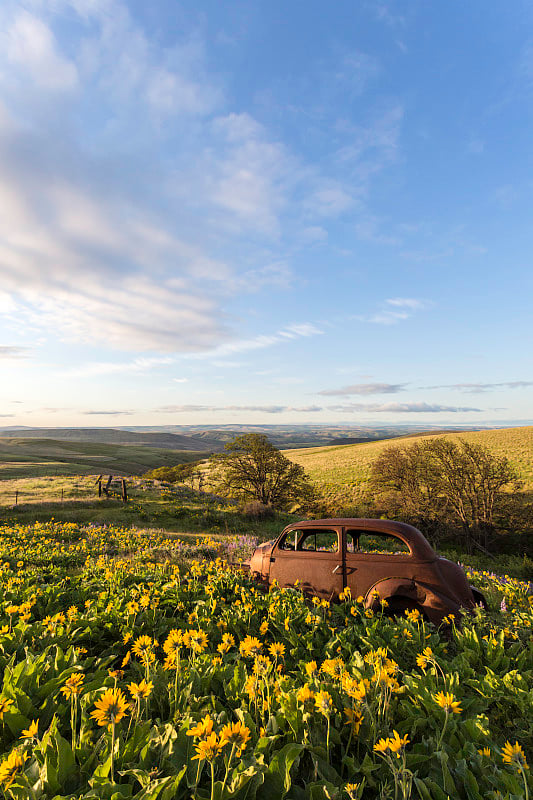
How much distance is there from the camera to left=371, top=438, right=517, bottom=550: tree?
2081 cm

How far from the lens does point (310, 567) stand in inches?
249

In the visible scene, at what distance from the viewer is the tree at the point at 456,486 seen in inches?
819

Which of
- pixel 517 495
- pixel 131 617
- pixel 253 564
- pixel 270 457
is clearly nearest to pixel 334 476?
pixel 270 457

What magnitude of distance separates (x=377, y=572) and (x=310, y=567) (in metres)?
1.24

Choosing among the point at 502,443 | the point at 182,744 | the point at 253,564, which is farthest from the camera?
the point at 502,443

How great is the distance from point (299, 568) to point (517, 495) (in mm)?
21096

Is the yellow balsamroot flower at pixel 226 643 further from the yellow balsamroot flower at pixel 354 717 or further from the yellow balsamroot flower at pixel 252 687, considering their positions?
the yellow balsamroot flower at pixel 354 717

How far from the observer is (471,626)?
4391mm

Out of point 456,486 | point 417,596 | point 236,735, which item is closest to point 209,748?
point 236,735

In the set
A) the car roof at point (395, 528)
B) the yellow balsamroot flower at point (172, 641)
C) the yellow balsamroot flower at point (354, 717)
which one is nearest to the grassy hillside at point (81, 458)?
the car roof at point (395, 528)

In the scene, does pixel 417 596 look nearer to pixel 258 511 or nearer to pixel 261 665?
pixel 261 665

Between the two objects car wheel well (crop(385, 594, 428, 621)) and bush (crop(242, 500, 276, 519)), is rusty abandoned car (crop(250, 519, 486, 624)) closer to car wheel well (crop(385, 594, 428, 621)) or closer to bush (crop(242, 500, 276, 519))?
car wheel well (crop(385, 594, 428, 621))

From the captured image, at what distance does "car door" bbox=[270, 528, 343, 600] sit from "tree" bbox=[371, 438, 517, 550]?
18.4 m

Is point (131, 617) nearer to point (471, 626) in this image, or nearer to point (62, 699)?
point (62, 699)
